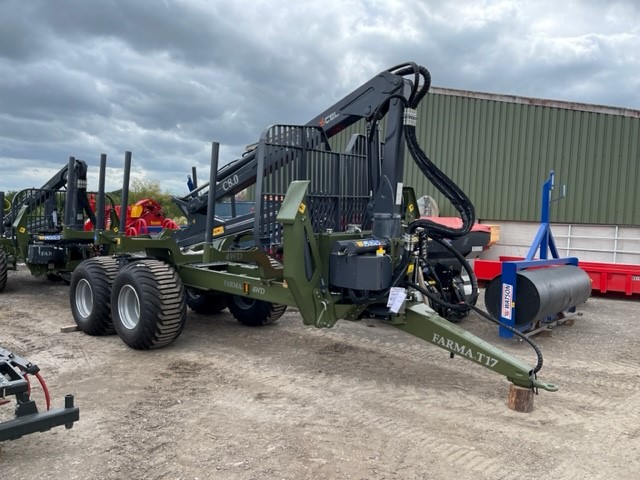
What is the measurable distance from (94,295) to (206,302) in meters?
1.73

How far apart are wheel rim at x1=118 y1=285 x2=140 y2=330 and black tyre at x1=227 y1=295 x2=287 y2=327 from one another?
5.15ft

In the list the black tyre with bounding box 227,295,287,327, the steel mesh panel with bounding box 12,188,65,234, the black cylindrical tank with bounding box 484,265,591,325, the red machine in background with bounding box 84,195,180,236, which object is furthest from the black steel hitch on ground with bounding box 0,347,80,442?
the steel mesh panel with bounding box 12,188,65,234

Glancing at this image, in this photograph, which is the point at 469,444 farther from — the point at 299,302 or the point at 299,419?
the point at 299,302

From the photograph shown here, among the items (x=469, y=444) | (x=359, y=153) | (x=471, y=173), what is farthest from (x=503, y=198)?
(x=469, y=444)

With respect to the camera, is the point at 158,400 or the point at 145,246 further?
the point at 145,246

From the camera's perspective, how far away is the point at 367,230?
6074 millimetres

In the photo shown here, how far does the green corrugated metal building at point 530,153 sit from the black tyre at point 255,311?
9.13m

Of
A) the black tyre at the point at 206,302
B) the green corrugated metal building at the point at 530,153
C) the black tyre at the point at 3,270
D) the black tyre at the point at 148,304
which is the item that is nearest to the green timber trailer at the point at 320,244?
the black tyre at the point at 148,304

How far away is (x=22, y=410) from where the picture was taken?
11.2 feet

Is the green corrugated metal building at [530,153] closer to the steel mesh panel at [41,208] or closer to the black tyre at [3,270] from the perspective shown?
the steel mesh panel at [41,208]

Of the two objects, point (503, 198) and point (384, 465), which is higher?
point (503, 198)

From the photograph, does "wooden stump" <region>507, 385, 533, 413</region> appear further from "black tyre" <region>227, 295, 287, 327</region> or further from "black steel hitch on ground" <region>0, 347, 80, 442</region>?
"black tyre" <region>227, 295, 287, 327</region>

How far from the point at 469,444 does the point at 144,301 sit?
362 centimetres

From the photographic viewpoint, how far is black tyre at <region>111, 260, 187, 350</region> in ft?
19.6
